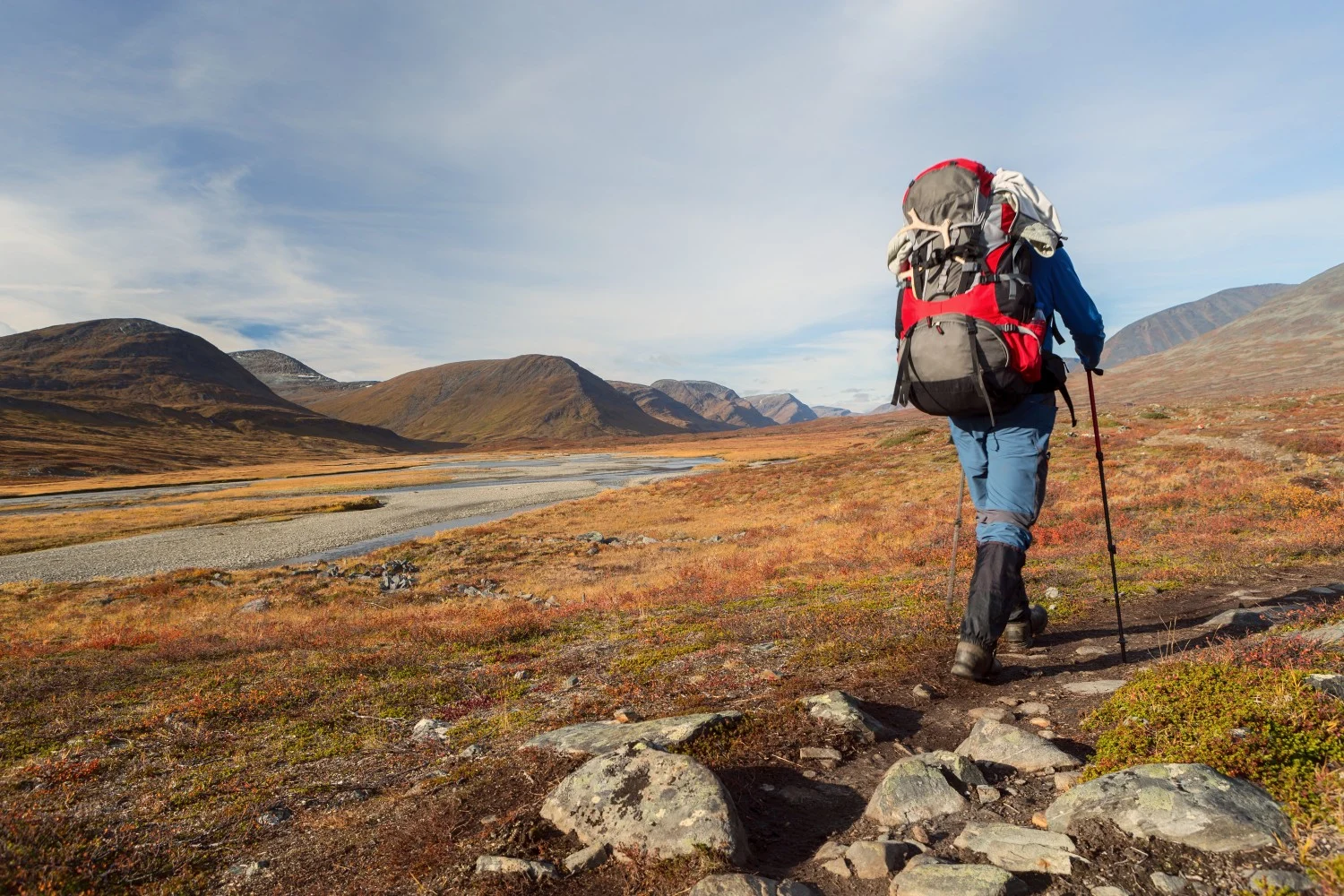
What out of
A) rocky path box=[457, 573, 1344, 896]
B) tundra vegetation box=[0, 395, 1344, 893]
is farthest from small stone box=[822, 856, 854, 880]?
tundra vegetation box=[0, 395, 1344, 893]

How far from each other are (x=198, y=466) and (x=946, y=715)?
593 ft

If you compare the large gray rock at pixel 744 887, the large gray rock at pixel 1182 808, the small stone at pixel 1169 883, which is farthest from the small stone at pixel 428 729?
the small stone at pixel 1169 883

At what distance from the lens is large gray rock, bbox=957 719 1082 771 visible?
4.02 meters

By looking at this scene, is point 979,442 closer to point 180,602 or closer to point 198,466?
point 180,602

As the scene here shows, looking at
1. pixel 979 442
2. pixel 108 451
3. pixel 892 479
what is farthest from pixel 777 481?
pixel 108 451

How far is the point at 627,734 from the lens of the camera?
16.1 feet

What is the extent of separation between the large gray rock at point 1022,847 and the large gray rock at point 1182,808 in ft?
0.58

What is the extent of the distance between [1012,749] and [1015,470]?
233 cm

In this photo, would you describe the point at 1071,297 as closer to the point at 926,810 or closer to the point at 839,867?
the point at 926,810

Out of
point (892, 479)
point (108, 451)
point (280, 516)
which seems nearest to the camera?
point (892, 479)

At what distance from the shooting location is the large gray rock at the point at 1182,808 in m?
2.71

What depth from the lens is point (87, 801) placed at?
5254 millimetres

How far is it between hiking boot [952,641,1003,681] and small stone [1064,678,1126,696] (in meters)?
0.67

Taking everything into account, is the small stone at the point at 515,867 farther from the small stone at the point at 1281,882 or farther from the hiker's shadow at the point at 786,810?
the small stone at the point at 1281,882
